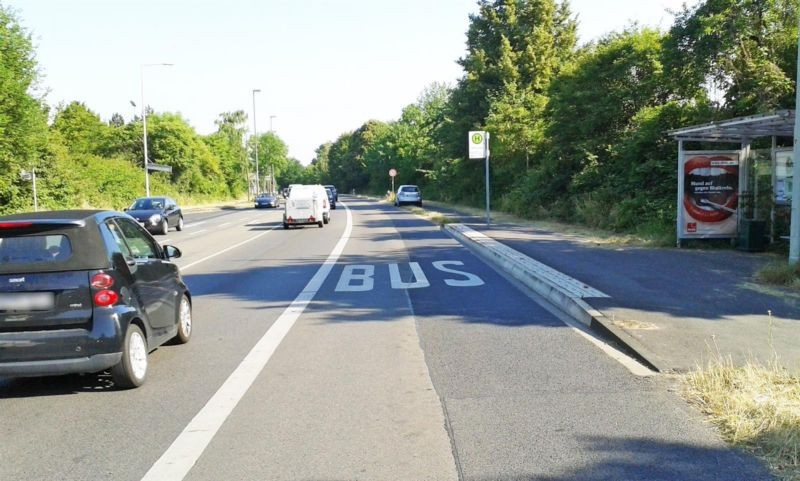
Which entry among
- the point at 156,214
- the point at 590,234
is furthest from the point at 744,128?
the point at 156,214

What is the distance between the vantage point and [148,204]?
1151 inches

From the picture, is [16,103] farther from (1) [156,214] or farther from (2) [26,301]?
(2) [26,301]

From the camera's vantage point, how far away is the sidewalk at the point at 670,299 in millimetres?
6939

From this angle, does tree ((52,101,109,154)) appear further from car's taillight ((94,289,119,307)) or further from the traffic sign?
car's taillight ((94,289,119,307))

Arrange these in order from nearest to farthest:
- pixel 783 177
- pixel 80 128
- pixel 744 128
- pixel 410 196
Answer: pixel 744 128 < pixel 783 177 < pixel 410 196 < pixel 80 128

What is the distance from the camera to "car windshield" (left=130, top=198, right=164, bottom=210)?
28.9 m

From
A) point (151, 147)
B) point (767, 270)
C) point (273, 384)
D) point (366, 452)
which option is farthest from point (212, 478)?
point (151, 147)

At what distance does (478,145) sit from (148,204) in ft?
46.5

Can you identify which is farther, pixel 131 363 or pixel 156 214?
pixel 156 214

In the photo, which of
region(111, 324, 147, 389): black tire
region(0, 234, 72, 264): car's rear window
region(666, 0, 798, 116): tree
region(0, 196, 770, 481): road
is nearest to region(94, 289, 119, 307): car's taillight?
region(111, 324, 147, 389): black tire

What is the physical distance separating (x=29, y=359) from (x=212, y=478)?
96.8 inches

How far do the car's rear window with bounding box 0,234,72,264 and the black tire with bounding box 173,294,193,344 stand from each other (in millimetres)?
1885

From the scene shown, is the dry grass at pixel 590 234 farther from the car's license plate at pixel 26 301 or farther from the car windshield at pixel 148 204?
the car's license plate at pixel 26 301

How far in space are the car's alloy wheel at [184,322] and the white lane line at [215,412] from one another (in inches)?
33.0
